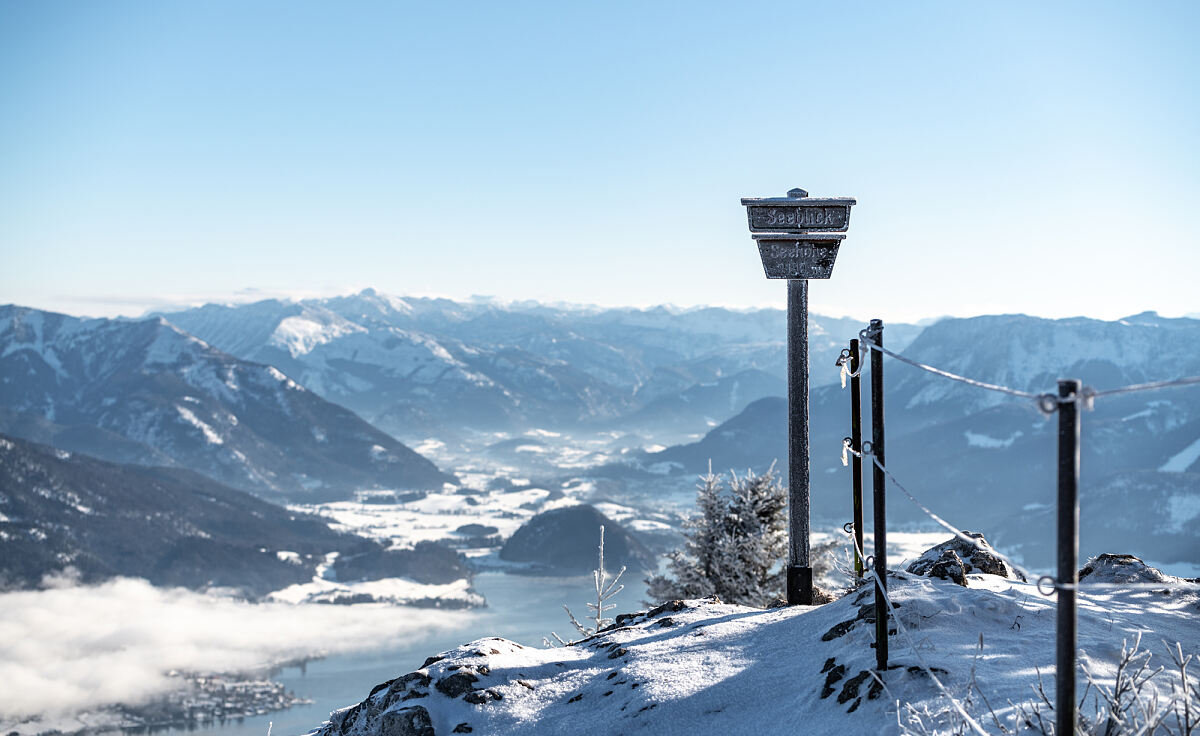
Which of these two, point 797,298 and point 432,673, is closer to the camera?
point 432,673

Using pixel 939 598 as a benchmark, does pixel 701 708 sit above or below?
below

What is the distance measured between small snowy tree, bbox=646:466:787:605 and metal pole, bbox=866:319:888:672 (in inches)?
738

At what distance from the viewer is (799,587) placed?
53.3 ft

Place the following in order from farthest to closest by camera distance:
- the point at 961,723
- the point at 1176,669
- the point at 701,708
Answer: the point at 701,708 → the point at 1176,669 → the point at 961,723

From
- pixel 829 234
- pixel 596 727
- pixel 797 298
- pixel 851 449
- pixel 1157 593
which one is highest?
pixel 829 234

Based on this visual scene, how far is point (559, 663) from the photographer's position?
12695 mm

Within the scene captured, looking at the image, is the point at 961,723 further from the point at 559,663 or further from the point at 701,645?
the point at 559,663

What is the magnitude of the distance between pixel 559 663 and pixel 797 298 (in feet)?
27.3

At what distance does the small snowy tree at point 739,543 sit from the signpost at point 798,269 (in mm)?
11034

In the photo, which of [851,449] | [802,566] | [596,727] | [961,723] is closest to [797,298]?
[802,566]

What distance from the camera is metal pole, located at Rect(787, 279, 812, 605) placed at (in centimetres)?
1688

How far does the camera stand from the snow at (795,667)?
891 cm

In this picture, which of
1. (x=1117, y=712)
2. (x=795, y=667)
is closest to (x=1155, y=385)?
(x=1117, y=712)

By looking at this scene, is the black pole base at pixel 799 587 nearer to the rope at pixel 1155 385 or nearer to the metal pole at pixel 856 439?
the metal pole at pixel 856 439
